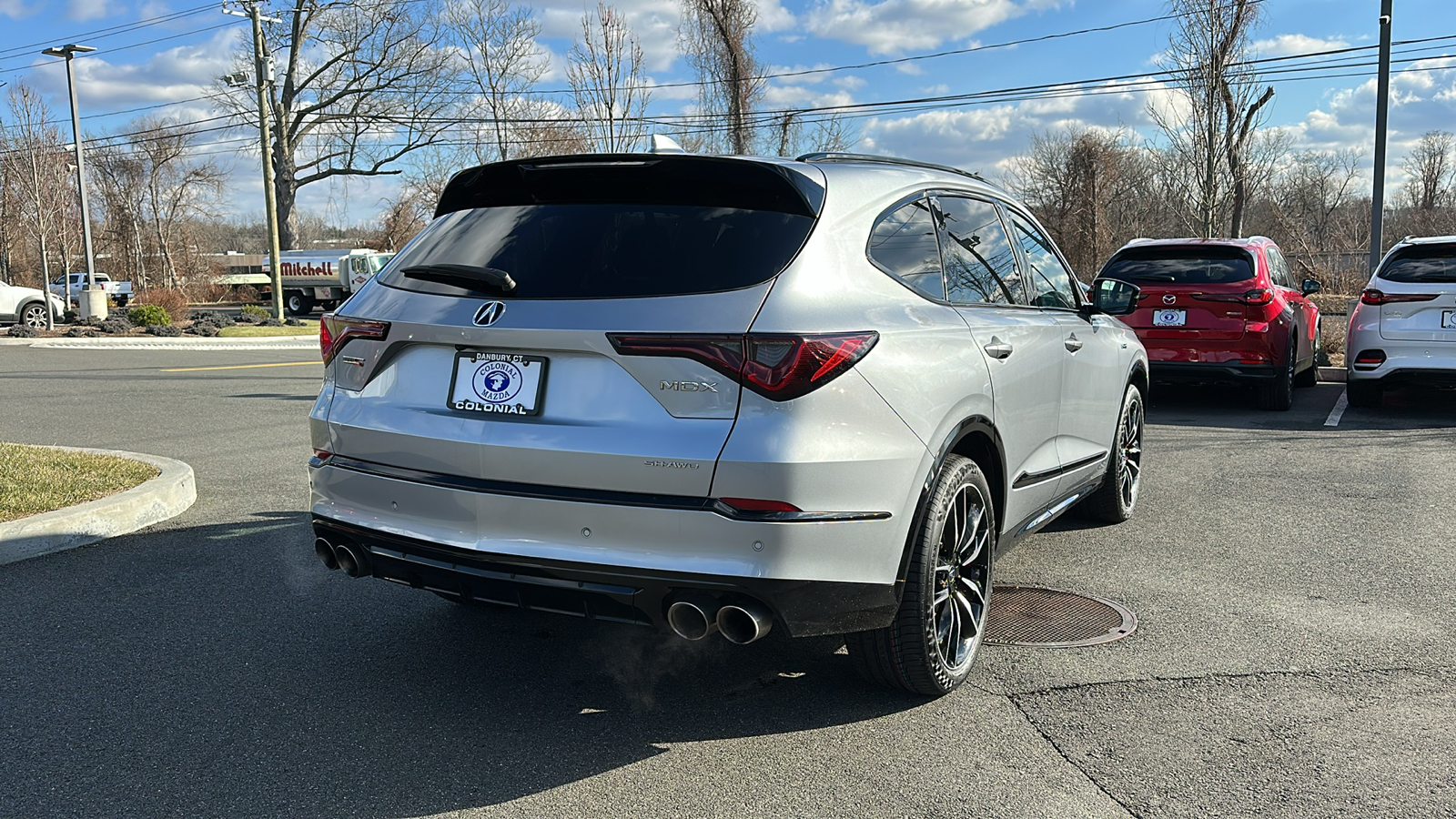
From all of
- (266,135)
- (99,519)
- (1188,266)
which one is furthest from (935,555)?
(266,135)

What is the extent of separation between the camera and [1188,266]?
10.6 meters

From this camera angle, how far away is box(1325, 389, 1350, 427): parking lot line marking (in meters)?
10.1

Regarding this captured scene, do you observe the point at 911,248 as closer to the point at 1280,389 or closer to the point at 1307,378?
the point at 1280,389

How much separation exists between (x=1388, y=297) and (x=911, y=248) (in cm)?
847

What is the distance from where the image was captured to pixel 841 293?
10.5ft

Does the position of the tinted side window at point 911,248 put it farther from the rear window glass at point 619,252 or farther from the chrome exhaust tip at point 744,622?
the chrome exhaust tip at point 744,622

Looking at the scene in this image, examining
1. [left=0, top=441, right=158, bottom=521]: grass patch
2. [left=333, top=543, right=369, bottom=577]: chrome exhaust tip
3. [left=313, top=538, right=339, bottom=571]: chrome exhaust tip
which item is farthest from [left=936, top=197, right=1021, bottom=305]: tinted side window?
[left=0, top=441, right=158, bottom=521]: grass patch

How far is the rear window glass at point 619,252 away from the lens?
313cm

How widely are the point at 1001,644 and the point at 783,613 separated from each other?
1.53 meters

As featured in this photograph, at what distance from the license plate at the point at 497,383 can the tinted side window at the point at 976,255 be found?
156 cm

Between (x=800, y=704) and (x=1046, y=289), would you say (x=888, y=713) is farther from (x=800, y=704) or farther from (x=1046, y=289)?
(x=1046, y=289)

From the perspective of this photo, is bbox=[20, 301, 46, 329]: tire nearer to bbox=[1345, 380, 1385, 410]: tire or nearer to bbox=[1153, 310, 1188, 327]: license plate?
bbox=[1153, 310, 1188, 327]: license plate

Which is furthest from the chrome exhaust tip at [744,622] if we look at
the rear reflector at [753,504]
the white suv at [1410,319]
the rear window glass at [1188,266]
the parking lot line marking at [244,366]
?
the parking lot line marking at [244,366]

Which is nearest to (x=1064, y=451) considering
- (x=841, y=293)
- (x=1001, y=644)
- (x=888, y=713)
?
(x=1001, y=644)
